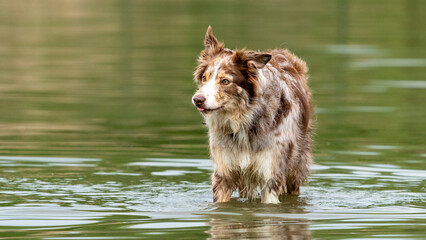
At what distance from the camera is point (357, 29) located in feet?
141

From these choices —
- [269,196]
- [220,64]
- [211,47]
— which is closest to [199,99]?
[220,64]

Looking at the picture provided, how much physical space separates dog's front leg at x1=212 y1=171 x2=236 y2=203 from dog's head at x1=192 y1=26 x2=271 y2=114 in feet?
3.55

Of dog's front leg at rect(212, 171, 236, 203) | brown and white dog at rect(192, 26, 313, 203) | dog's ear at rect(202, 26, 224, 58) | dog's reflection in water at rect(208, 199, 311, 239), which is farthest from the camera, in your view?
dog's front leg at rect(212, 171, 236, 203)

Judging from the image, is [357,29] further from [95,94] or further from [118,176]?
[118,176]

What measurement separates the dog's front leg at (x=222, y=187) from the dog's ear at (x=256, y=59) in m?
1.48

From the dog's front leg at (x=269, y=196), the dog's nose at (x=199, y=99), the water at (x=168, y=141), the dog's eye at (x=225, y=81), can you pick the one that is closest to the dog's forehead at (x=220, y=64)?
the dog's eye at (x=225, y=81)

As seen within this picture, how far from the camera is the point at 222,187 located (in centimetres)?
1229

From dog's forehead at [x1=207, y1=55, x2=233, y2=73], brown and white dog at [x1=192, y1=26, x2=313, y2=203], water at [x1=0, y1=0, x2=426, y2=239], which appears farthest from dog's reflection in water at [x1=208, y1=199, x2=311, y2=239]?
dog's forehead at [x1=207, y1=55, x2=233, y2=73]

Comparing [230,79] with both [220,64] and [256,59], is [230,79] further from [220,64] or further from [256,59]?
[256,59]

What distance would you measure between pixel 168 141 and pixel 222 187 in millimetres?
4752

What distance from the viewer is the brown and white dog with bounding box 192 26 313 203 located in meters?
11.4

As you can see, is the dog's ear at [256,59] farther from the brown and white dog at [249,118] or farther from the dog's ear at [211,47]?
the dog's ear at [211,47]

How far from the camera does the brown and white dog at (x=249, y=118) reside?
1141 cm

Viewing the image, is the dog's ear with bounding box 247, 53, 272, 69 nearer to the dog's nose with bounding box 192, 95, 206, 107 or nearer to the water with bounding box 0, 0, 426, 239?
the dog's nose with bounding box 192, 95, 206, 107
